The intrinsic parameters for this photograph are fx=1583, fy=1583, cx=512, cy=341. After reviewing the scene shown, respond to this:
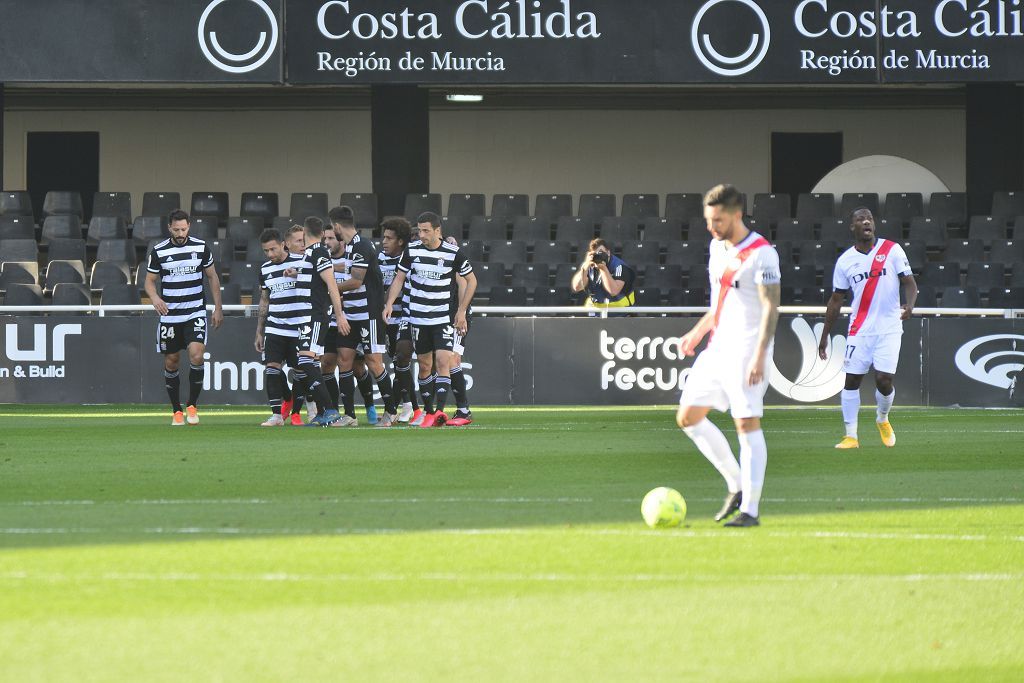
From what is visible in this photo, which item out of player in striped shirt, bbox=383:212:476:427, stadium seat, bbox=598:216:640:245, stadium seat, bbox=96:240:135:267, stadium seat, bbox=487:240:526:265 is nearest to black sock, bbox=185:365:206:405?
player in striped shirt, bbox=383:212:476:427

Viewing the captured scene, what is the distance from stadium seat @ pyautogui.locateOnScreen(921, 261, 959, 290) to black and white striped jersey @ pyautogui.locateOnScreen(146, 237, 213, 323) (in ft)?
42.4

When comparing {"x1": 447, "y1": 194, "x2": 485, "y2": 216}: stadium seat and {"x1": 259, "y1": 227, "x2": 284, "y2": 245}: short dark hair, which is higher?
{"x1": 447, "y1": 194, "x2": 485, "y2": 216}: stadium seat

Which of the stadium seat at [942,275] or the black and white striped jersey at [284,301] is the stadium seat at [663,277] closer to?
the stadium seat at [942,275]

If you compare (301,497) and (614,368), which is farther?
(614,368)

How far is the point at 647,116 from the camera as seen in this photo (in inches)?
1298

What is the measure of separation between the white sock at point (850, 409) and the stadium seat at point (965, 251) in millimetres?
12630

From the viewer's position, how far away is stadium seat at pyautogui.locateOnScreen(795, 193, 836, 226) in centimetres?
2811

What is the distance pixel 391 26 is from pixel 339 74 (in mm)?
1143

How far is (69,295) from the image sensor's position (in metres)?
22.3

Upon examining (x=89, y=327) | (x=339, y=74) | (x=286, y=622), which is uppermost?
(x=339, y=74)

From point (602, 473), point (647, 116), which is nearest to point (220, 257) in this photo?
point (647, 116)

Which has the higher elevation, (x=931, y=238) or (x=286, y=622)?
(x=931, y=238)

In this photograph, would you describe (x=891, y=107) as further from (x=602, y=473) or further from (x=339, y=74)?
(x=602, y=473)

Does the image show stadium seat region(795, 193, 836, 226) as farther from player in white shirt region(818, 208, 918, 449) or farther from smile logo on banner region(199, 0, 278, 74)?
player in white shirt region(818, 208, 918, 449)
